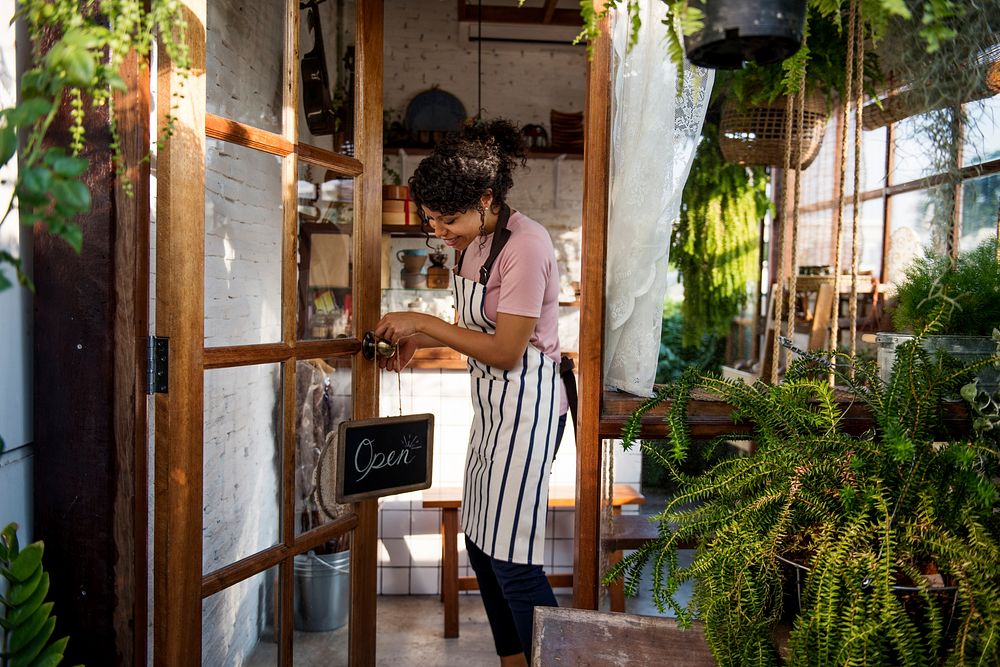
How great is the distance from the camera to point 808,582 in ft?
3.78

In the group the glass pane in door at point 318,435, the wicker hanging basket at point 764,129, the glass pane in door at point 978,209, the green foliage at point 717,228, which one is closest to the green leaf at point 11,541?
the glass pane in door at point 318,435

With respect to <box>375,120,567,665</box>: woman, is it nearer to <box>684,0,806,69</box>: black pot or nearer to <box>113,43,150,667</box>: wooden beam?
<box>113,43,150,667</box>: wooden beam

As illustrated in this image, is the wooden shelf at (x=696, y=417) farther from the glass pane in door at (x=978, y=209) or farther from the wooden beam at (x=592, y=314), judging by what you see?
the glass pane in door at (x=978, y=209)

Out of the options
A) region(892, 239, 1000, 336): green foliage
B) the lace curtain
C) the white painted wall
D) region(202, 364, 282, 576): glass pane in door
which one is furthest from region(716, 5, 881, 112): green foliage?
the white painted wall

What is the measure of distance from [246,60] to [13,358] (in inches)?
30.4

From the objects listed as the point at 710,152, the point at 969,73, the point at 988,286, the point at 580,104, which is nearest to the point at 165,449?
the point at 988,286

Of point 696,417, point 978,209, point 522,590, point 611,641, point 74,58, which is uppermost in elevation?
point 978,209

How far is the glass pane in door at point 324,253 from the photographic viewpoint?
77.0 inches

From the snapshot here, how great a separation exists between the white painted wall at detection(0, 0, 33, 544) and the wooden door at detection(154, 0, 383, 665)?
23 cm

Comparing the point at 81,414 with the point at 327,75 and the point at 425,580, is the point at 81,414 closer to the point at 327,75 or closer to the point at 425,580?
the point at 327,75

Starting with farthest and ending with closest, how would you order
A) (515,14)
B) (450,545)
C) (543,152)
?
(543,152) → (515,14) → (450,545)

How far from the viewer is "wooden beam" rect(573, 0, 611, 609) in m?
1.89

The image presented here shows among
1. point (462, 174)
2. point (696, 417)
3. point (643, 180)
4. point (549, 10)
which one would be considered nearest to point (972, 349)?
point (696, 417)

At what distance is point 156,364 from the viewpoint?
1578mm
